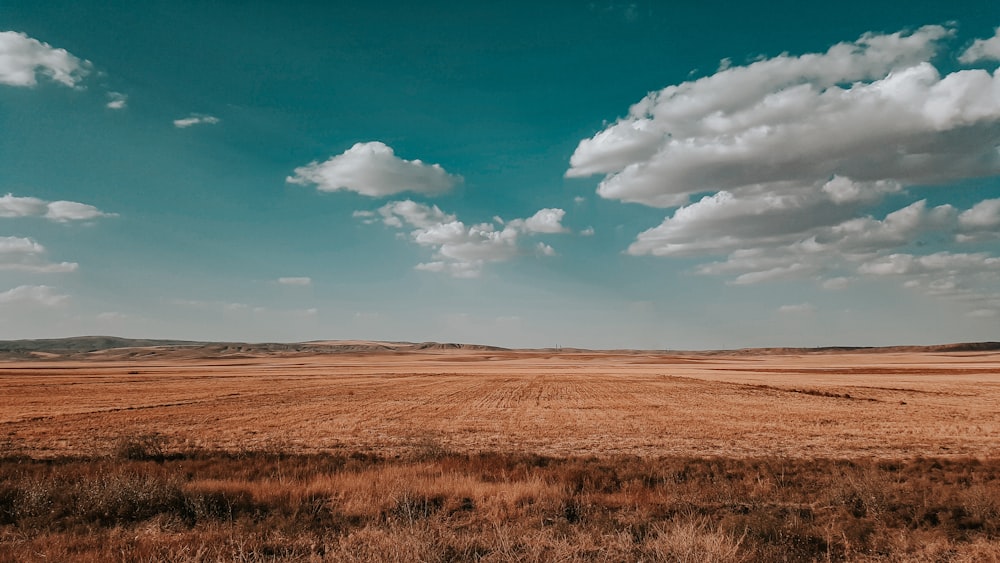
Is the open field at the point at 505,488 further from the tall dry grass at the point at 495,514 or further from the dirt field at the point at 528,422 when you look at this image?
the dirt field at the point at 528,422

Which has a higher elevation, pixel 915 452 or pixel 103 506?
pixel 103 506

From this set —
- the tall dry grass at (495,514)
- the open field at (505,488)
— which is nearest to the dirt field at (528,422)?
the open field at (505,488)

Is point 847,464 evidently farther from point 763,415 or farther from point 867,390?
point 867,390

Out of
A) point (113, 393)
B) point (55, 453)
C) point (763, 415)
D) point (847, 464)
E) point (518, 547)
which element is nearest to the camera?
point (518, 547)

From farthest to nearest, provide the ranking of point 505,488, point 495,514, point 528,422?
point 528,422 < point 505,488 < point 495,514

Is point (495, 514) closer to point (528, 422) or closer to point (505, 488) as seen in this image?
point (505, 488)

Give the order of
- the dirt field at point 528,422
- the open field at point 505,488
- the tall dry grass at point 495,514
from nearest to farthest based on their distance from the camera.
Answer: the tall dry grass at point 495,514
the open field at point 505,488
the dirt field at point 528,422

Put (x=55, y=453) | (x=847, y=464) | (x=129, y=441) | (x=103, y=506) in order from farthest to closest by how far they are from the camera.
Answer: (x=55, y=453) → (x=129, y=441) → (x=847, y=464) → (x=103, y=506)

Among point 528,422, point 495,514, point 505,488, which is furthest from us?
point 528,422

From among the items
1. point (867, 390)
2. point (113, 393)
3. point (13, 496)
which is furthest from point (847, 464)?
point (113, 393)

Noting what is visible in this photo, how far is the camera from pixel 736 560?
733 centimetres

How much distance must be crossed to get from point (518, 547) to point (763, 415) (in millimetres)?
29530

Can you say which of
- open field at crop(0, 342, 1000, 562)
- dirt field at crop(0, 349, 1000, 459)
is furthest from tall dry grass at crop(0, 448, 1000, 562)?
dirt field at crop(0, 349, 1000, 459)

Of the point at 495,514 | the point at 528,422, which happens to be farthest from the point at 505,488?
the point at 528,422
